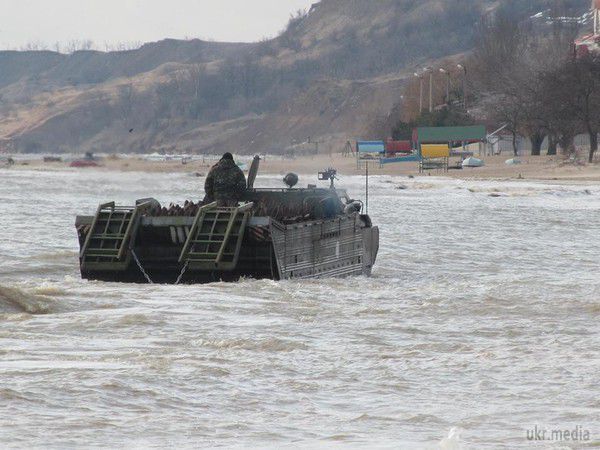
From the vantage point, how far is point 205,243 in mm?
23266

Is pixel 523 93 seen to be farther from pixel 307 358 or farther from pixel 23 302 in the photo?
pixel 307 358

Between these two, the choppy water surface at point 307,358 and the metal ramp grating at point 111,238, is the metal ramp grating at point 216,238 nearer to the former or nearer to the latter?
the choppy water surface at point 307,358

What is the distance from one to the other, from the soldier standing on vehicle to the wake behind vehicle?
0.74 metres

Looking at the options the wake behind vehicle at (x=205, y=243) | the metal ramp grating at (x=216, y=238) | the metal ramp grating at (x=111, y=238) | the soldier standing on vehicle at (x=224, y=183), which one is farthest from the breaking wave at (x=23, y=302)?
the soldier standing on vehicle at (x=224, y=183)

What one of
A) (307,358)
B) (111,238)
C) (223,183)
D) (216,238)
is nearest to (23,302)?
(111,238)

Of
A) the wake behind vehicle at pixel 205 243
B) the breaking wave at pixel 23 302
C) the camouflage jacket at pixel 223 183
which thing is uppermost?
the camouflage jacket at pixel 223 183

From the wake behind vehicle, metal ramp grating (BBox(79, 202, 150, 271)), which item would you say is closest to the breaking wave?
metal ramp grating (BBox(79, 202, 150, 271))

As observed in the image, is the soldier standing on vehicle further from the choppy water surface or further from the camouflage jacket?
the choppy water surface

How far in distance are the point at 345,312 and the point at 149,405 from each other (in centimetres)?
731

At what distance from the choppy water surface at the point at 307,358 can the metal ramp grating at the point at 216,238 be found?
0.41 metres

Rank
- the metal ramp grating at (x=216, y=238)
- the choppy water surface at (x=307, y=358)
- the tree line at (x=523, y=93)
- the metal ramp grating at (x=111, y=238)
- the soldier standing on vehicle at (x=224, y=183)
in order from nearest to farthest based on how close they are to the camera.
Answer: the choppy water surface at (x=307, y=358) → the metal ramp grating at (x=216, y=238) → the metal ramp grating at (x=111, y=238) → the soldier standing on vehicle at (x=224, y=183) → the tree line at (x=523, y=93)

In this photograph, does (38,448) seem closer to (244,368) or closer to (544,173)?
(244,368)

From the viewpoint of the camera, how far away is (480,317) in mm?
19969

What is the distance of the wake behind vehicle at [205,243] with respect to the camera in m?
23.1
